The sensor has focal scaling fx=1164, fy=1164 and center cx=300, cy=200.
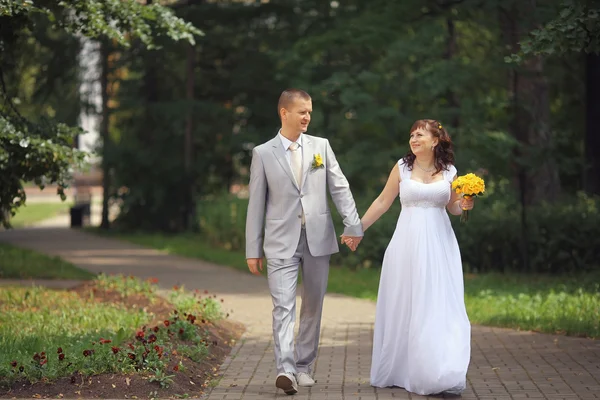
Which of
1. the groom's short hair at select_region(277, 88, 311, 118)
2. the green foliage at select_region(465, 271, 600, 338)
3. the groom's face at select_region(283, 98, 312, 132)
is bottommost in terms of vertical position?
the green foliage at select_region(465, 271, 600, 338)

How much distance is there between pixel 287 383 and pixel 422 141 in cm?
205

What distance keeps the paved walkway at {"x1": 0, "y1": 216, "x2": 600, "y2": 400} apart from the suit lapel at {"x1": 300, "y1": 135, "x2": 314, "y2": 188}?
1.55 m

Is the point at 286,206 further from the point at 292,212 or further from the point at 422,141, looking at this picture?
the point at 422,141

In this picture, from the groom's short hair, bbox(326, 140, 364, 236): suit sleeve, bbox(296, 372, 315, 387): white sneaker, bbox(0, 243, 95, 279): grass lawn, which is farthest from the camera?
bbox(0, 243, 95, 279): grass lawn

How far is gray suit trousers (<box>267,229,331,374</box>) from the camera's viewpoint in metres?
8.17

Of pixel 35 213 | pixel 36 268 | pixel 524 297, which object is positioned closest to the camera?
pixel 524 297

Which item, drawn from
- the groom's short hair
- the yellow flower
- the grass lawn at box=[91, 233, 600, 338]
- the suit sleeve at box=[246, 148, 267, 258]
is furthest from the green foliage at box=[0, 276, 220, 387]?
the grass lawn at box=[91, 233, 600, 338]

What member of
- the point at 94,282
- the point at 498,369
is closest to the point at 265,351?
the point at 498,369

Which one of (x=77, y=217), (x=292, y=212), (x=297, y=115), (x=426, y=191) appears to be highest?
(x=297, y=115)

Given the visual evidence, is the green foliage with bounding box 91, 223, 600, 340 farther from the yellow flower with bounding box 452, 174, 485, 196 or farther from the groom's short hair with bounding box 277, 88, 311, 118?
the yellow flower with bounding box 452, 174, 485, 196

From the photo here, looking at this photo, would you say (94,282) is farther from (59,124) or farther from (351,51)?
(351,51)

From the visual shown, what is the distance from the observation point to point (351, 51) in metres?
27.3

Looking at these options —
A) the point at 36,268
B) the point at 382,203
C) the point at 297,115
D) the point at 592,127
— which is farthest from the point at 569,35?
the point at 592,127

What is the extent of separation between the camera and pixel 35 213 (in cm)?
4406
